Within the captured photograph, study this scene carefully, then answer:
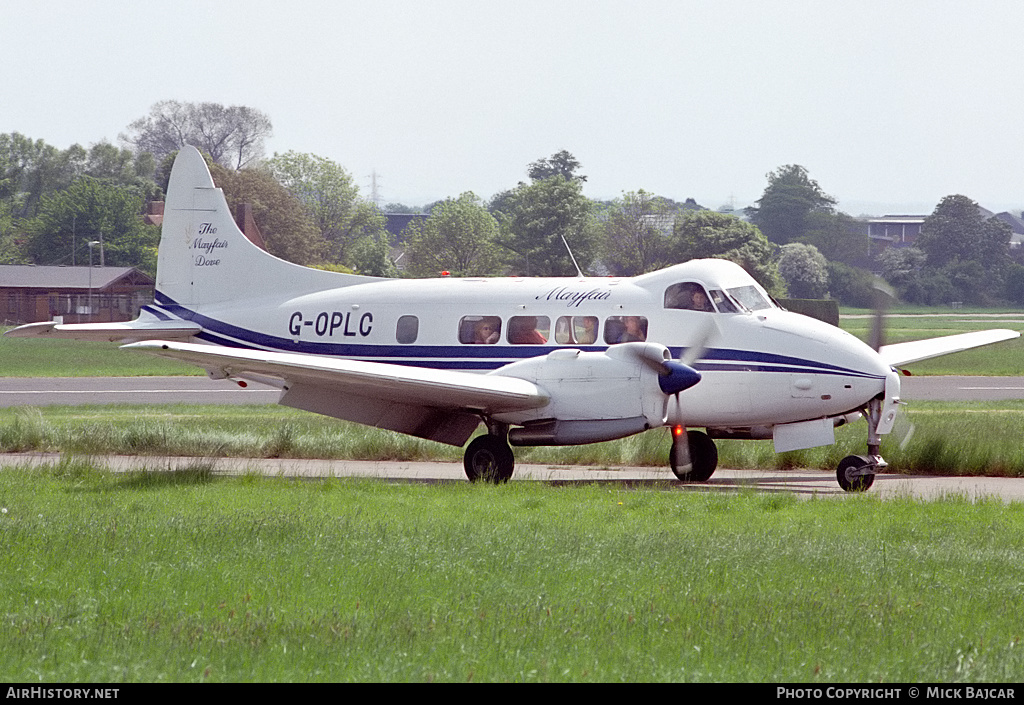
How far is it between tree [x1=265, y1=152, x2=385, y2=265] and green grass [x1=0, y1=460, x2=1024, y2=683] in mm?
108585

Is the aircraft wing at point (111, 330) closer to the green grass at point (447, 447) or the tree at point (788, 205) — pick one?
the green grass at point (447, 447)

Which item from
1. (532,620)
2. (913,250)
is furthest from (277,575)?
(913,250)

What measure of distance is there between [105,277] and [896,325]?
61.3 metres

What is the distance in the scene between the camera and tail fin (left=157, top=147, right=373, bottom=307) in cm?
2188

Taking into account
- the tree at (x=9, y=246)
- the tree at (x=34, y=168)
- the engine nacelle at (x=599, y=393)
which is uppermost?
the tree at (x=34, y=168)

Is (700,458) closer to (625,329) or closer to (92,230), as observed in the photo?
(625,329)

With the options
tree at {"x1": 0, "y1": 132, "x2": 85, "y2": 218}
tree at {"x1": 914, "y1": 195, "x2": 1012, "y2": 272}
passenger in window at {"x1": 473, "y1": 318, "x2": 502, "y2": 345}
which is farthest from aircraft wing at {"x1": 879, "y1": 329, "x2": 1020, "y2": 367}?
tree at {"x1": 0, "y1": 132, "x2": 85, "y2": 218}

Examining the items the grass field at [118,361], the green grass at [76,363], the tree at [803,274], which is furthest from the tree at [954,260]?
the green grass at [76,363]

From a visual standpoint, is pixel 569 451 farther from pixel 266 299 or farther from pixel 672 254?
pixel 672 254

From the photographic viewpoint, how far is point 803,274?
106125mm

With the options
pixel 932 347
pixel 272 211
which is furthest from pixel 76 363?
pixel 272 211

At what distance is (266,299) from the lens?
21641 millimetres

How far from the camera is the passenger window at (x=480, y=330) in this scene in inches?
750

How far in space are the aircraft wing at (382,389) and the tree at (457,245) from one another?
257 feet
